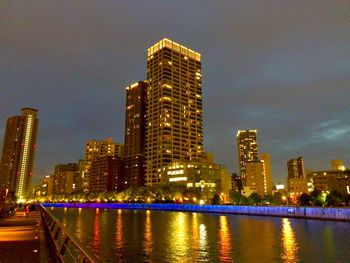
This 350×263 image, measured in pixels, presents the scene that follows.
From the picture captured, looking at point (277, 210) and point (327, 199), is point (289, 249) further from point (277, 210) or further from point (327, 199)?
point (327, 199)

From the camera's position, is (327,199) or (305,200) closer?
(327,199)

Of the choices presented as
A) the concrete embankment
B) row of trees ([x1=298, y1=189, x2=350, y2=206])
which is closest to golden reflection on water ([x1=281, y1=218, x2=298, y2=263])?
the concrete embankment

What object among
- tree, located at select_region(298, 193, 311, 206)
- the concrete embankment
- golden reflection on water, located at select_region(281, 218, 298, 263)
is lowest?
golden reflection on water, located at select_region(281, 218, 298, 263)

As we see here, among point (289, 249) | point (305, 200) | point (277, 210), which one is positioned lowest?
point (289, 249)

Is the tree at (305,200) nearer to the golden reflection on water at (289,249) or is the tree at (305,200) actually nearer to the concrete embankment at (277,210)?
the concrete embankment at (277,210)

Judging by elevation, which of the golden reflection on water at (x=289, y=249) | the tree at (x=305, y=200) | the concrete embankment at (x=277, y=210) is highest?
the tree at (x=305, y=200)

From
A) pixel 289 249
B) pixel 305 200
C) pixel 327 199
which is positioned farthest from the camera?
pixel 305 200

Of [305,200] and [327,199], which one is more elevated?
[327,199]

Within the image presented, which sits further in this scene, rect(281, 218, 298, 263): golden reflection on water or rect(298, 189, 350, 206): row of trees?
rect(298, 189, 350, 206): row of trees

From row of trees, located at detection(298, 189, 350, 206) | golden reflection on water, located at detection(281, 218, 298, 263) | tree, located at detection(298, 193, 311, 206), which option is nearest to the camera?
golden reflection on water, located at detection(281, 218, 298, 263)

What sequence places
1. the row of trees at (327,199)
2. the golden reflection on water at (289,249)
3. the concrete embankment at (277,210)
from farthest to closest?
the row of trees at (327,199), the concrete embankment at (277,210), the golden reflection on water at (289,249)

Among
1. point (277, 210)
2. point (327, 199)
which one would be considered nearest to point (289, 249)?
point (277, 210)

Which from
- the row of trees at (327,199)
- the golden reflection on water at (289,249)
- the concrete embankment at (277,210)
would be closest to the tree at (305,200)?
the row of trees at (327,199)

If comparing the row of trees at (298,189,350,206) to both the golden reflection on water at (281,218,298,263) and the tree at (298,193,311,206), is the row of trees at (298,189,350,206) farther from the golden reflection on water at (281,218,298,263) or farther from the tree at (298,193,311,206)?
the golden reflection on water at (281,218,298,263)
